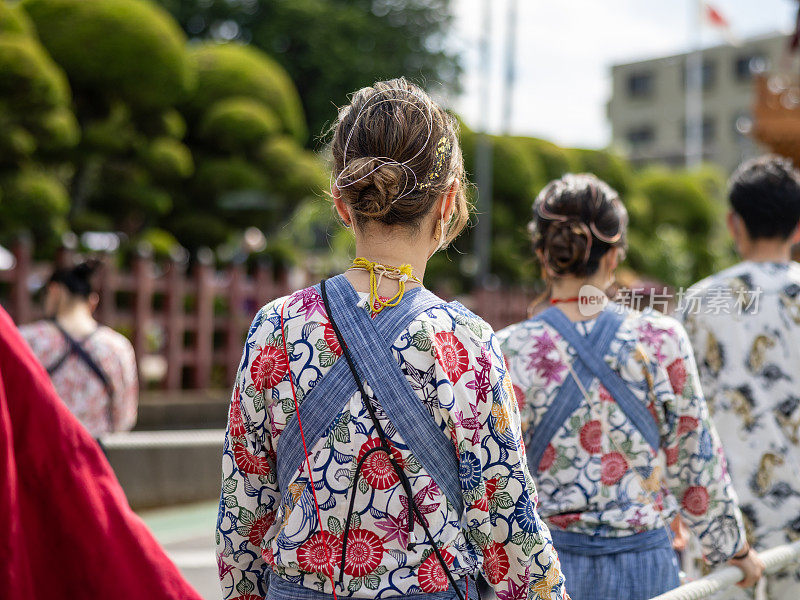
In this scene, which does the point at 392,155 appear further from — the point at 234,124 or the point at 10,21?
the point at 234,124

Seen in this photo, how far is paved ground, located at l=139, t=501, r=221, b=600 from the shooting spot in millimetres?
5750

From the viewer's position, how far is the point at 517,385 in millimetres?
2400

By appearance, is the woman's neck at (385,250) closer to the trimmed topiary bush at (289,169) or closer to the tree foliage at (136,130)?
the tree foliage at (136,130)

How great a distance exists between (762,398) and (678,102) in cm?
5540

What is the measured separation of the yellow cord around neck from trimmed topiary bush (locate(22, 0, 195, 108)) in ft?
30.7

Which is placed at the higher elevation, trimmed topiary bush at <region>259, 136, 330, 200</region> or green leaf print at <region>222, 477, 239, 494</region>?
trimmed topiary bush at <region>259, 136, 330, 200</region>

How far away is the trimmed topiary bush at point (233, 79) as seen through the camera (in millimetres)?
13469

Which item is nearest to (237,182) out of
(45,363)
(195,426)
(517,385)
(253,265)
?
(253,265)

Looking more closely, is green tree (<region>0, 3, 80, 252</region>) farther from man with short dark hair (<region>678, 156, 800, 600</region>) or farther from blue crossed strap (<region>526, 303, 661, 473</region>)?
blue crossed strap (<region>526, 303, 661, 473</region>)

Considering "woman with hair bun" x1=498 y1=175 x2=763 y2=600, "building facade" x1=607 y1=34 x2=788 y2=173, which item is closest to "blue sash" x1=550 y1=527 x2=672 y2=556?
"woman with hair bun" x1=498 y1=175 x2=763 y2=600

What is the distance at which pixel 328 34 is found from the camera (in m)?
29.2

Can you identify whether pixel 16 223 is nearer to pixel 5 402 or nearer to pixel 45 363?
pixel 45 363

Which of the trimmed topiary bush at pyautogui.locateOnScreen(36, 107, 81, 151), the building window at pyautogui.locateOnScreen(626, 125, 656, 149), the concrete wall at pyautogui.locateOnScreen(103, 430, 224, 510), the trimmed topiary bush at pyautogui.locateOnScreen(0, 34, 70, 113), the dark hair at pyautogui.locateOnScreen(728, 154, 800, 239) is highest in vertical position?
the building window at pyautogui.locateOnScreen(626, 125, 656, 149)

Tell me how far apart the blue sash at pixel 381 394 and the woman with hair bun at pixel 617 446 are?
775mm
